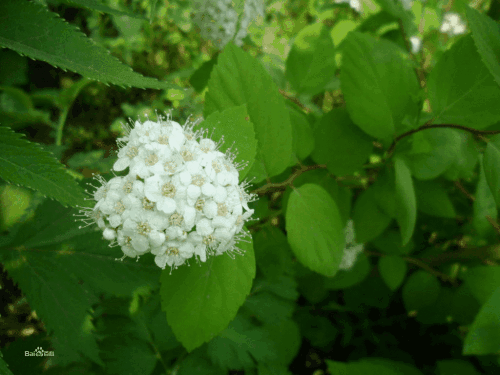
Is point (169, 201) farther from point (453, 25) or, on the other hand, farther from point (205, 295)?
point (453, 25)

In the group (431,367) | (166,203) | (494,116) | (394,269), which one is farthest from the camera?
(431,367)

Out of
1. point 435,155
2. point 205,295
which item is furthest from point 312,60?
point 205,295

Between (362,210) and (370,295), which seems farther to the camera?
(370,295)

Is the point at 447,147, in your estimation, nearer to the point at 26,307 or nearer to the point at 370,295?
the point at 370,295

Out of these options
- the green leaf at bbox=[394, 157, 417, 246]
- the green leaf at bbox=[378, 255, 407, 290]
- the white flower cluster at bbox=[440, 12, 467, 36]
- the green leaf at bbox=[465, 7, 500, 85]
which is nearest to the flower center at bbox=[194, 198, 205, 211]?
the green leaf at bbox=[394, 157, 417, 246]

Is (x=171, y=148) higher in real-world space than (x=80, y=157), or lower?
higher

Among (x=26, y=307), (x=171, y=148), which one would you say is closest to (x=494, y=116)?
(x=171, y=148)

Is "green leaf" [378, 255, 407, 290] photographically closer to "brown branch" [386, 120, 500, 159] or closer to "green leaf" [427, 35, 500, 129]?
"brown branch" [386, 120, 500, 159]

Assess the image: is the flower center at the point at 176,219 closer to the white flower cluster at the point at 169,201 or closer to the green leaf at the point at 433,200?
the white flower cluster at the point at 169,201
